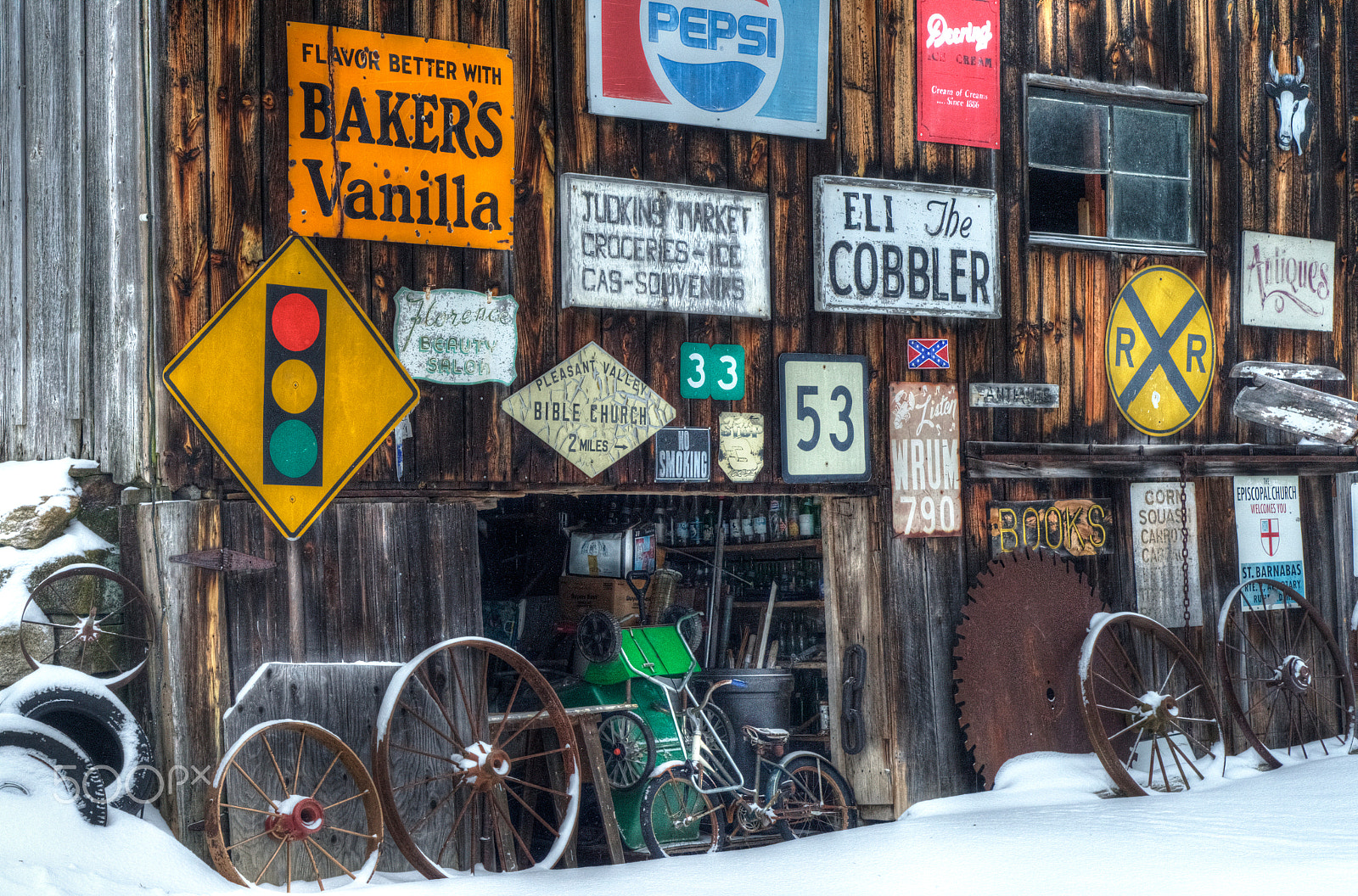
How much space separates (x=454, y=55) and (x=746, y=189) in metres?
1.80

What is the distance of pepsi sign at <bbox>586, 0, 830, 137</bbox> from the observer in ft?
22.7

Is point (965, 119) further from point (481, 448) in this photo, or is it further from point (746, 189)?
point (481, 448)

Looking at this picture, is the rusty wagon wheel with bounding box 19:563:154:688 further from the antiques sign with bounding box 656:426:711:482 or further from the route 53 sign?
the route 53 sign

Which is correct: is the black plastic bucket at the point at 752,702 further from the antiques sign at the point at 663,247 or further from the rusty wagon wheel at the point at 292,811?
the rusty wagon wheel at the point at 292,811

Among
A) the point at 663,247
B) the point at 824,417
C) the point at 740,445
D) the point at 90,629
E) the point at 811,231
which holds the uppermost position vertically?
the point at 811,231

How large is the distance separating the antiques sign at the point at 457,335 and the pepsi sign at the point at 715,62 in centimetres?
126

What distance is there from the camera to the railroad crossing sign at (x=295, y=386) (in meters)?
5.84

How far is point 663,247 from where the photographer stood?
702cm

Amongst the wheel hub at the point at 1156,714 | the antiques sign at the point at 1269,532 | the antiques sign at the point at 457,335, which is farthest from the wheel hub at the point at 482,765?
the antiques sign at the point at 1269,532

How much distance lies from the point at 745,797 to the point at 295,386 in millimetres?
3591

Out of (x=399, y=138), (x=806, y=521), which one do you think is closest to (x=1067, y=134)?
(x=806, y=521)

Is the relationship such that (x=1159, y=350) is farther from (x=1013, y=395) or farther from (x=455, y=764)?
(x=455, y=764)

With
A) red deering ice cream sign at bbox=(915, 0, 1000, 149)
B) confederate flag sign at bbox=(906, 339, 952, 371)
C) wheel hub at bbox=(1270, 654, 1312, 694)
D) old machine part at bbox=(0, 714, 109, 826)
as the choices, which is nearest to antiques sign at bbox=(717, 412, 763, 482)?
confederate flag sign at bbox=(906, 339, 952, 371)

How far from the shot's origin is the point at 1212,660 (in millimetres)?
8664
